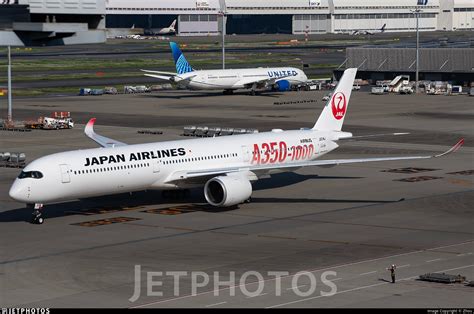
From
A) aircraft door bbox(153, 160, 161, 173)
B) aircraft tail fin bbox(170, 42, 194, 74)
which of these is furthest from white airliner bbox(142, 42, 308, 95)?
aircraft door bbox(153, 160, 161, 173)

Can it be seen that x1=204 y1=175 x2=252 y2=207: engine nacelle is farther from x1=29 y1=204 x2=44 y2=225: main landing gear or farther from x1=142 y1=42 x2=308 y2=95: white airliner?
x1=142 y1=42 x2=308 y2=95: white airliner

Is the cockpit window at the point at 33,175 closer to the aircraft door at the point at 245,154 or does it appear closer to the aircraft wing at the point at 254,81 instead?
the aircraft door at the point at 245,154

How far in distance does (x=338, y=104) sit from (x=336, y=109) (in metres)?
0.60

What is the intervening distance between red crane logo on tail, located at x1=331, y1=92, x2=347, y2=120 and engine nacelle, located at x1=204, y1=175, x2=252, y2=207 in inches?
506

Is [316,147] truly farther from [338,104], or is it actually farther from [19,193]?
[19,193]

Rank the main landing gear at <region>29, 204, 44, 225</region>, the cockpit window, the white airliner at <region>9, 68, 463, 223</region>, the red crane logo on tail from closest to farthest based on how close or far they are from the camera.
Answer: the cockpit window, the white airliner at <region>9, 68, 463, 223</region>, the main landing gear at <region>29, 204, 44, 225</region>, the red crane logo on tail

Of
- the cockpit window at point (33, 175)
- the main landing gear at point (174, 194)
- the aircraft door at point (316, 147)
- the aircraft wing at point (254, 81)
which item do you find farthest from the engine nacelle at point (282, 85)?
the cockpit window at point (33, 175)

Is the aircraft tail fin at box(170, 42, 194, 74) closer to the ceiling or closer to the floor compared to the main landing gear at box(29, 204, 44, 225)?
closer to the ceiling

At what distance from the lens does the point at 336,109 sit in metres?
69.3

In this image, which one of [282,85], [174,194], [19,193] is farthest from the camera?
[282,85]

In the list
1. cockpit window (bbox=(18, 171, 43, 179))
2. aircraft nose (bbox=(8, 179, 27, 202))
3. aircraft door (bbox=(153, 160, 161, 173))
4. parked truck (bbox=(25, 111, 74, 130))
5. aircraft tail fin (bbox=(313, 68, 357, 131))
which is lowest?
parked truck (bbox=(25, 111, 74, 130))

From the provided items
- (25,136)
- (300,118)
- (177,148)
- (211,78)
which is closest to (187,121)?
(300,118)

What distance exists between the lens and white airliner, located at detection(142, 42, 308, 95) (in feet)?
462

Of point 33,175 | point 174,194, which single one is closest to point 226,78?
point 174,194
